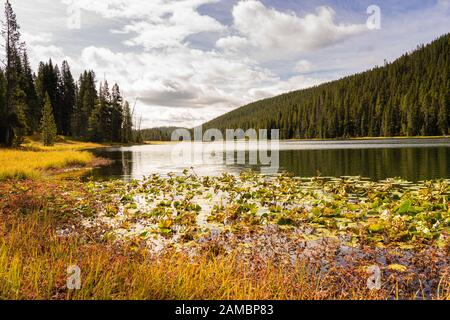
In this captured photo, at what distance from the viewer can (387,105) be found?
131 metres

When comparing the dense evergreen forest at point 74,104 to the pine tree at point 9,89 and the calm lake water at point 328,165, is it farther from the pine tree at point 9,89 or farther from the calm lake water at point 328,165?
the calm lake water at point 328,165

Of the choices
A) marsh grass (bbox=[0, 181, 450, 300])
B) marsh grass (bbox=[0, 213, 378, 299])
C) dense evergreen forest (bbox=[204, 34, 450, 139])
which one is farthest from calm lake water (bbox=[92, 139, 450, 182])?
dense evergreen forest (bbox=[204, 34, 450, 139])

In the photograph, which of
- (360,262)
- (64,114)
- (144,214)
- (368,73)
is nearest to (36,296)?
(360,262)

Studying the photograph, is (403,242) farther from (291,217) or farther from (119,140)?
(119,140)

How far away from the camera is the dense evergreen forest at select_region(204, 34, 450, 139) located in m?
115

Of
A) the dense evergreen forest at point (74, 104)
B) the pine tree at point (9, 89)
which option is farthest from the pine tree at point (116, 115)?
the pine tree at point (9, 89)

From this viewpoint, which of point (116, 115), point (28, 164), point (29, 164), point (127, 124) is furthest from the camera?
point (127, 124)

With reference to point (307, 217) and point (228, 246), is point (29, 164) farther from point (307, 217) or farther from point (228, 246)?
point (307, 217)

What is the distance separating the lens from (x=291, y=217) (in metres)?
9.72

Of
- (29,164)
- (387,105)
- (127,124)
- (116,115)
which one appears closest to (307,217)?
(29,164)

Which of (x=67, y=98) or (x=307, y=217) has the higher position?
(x=67, y=98)

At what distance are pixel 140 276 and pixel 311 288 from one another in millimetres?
2831

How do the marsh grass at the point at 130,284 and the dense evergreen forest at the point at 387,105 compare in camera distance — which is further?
the dense evergreen forest at the point at 387,105

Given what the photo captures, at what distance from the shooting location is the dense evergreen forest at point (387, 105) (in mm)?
115250
